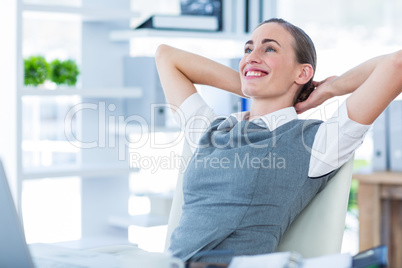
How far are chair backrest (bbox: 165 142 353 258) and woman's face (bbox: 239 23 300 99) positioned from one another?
0.97 ft

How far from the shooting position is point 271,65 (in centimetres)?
168

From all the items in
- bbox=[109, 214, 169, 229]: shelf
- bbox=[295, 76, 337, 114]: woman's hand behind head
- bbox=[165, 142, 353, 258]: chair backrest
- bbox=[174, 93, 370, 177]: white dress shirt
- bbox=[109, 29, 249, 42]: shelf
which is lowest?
A: bbox=[109, 214, 169, 229]: shelf

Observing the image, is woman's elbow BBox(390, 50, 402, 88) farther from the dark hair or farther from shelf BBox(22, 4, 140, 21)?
shelf BBox(22, 4, 140, 21)

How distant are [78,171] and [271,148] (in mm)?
1398

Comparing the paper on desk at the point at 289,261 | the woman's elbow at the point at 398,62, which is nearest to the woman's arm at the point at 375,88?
the woman's elbow at the point at 398,62

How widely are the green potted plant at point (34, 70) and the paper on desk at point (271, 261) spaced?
1904 mm

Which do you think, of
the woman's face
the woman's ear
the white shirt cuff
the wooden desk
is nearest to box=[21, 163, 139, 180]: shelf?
the wooden desk

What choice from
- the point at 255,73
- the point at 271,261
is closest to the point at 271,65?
the point at 255,73

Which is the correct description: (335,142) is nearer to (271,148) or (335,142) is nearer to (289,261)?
(271,148)

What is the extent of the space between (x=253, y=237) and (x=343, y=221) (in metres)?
0.22

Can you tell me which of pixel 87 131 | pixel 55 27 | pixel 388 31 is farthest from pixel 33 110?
pixel 388 31

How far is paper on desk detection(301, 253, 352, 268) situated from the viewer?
3.13ft

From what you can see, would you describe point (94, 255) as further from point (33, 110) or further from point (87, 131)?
point (33, 110)

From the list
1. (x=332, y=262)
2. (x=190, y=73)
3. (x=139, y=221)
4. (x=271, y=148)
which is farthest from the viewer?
(x=139, y=221)
